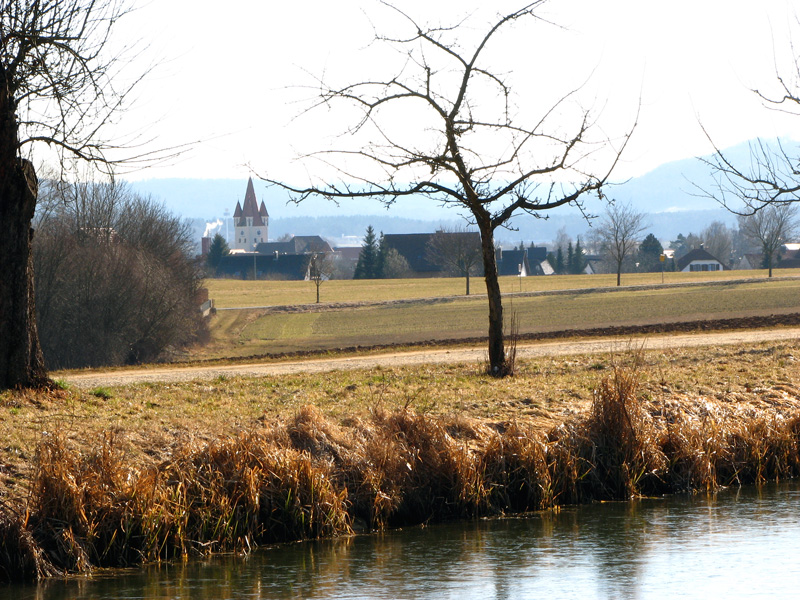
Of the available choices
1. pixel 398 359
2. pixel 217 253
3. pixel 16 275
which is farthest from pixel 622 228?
pixel 16 275

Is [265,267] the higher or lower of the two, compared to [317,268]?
higher

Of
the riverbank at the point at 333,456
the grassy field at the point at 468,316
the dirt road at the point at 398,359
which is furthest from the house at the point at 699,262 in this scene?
the riverbank at the point at 333,456

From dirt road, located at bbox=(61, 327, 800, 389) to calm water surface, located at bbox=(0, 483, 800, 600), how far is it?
7.48 metres

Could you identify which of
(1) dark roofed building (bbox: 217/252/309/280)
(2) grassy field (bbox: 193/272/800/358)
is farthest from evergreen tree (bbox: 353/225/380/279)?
(2) grassy field (bbox: 193/272/800/358)

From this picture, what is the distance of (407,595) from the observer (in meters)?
9.09

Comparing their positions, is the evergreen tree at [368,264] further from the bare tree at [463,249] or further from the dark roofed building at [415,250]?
the bare tree at [463,249]

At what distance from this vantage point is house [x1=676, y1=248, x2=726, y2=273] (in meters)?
129

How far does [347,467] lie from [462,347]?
15216 mm

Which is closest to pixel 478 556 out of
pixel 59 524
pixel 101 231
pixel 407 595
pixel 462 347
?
pixel 407 595

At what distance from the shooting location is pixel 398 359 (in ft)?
74.4

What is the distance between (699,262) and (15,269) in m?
127

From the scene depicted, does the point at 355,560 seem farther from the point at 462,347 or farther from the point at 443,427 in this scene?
the point at 462,347

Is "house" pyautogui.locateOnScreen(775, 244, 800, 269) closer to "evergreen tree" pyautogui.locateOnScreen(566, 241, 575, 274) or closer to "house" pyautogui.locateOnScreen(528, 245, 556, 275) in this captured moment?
"evergreen tree" pyautogui.locateOnScreen(566, 241, 575, 274)

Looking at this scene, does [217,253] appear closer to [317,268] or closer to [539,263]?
[539,263]
